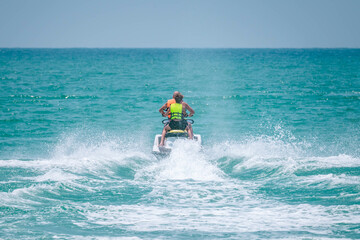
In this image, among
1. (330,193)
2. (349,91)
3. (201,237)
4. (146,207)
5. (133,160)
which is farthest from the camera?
(349,91)

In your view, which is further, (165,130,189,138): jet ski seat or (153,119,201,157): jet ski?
(165,130,189,138): jet ski seat

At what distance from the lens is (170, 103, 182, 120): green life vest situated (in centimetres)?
1312

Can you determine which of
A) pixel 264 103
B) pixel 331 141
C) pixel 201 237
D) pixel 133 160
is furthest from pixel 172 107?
pixel 264 103

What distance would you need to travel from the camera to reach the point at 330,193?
10.3 meters

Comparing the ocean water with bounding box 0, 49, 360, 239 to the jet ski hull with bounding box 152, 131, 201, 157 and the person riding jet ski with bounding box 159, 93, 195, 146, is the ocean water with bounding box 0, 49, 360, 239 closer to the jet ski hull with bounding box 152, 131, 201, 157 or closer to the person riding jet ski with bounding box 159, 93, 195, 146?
the jet ski hull with bounding box 152, 131, 201, 157

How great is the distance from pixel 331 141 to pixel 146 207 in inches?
420

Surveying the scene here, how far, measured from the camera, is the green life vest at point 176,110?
1312 cm

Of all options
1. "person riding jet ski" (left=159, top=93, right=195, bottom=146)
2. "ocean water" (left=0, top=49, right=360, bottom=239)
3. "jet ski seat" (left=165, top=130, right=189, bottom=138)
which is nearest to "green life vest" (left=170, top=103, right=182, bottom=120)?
"person riding jet ski" (left=159, top=93, right=195, bottom=146)

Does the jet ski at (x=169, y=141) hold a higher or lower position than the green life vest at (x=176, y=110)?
lower

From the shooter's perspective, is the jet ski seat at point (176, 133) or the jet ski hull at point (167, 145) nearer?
the jet ski hull at point (167, 145)

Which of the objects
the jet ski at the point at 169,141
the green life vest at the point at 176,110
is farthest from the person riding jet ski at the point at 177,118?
the jet ski at the point at 169,141

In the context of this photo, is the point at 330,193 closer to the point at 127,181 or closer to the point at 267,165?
the point at 267,165

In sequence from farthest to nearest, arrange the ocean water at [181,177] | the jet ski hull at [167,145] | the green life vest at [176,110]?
the green life vest at [176,110]
the jet ski hull at [167,145]
the ocean water at [181,177]

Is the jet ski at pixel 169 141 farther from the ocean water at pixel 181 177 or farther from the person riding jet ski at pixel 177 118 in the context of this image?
the ocean water at pixel 181 177
